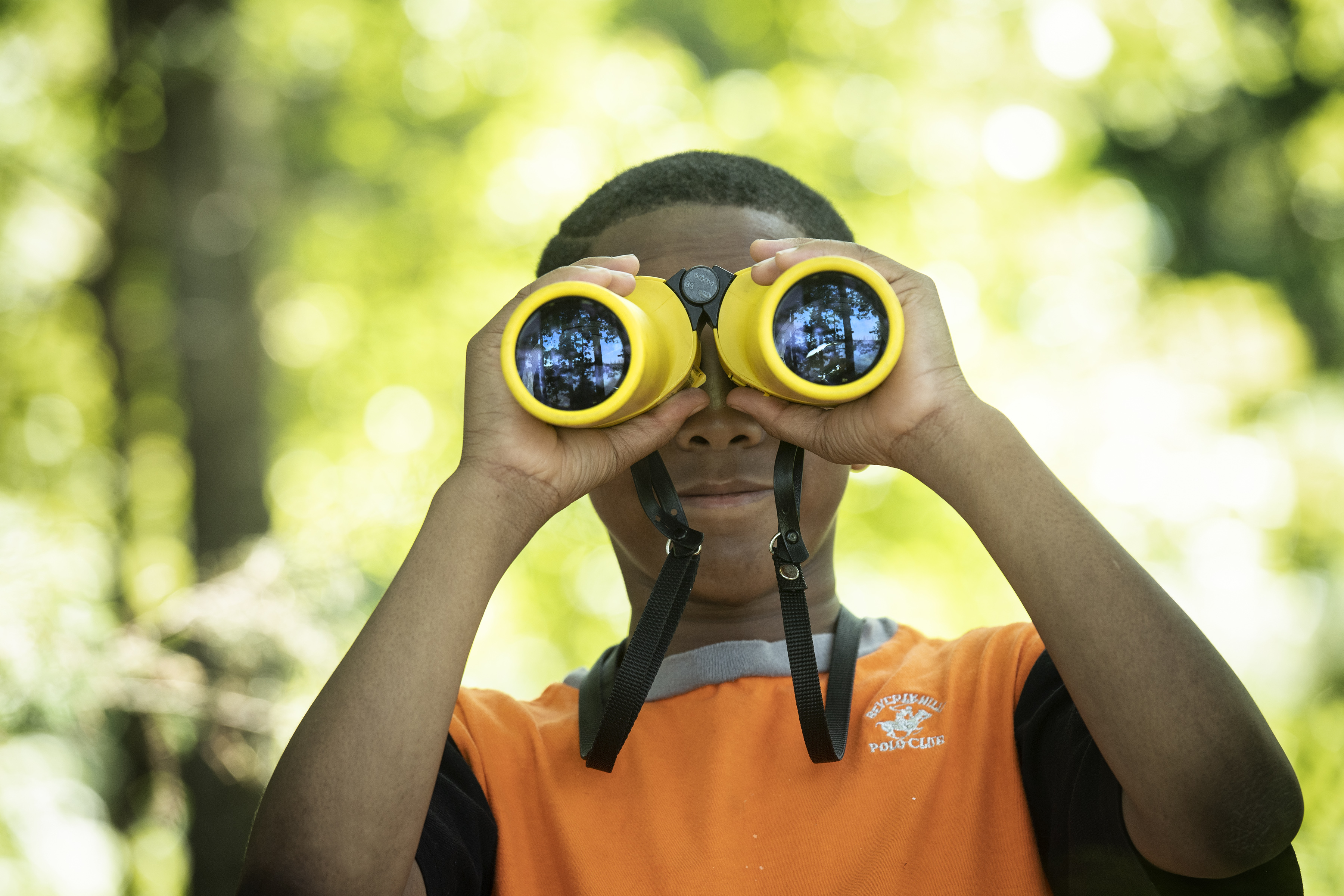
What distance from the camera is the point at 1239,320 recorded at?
506 centimetres

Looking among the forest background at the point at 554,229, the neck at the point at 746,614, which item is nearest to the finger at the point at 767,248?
the neck at the point at 746,614

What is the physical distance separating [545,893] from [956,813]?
1.91 feet

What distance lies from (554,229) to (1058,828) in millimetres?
4057

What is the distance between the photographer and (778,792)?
146cm

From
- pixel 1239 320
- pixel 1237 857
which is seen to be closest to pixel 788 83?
pixel 1239 320

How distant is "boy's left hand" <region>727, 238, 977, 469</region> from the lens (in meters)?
1.31

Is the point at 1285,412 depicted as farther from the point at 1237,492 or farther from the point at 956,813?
the point at 956,813

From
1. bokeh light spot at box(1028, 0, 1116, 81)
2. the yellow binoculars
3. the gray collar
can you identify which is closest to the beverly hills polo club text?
the gray collar

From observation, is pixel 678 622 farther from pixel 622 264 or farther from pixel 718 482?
pixel 622 264

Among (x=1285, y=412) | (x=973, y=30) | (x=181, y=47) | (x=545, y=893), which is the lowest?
(x=545, y=893)

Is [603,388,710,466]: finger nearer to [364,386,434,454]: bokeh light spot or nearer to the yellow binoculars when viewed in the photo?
the yellow binoculars

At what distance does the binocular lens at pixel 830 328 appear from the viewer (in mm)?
1303

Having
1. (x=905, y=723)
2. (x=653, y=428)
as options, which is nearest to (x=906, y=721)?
(x=905, y=723)

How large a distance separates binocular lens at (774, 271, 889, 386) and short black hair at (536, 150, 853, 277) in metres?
0.49
